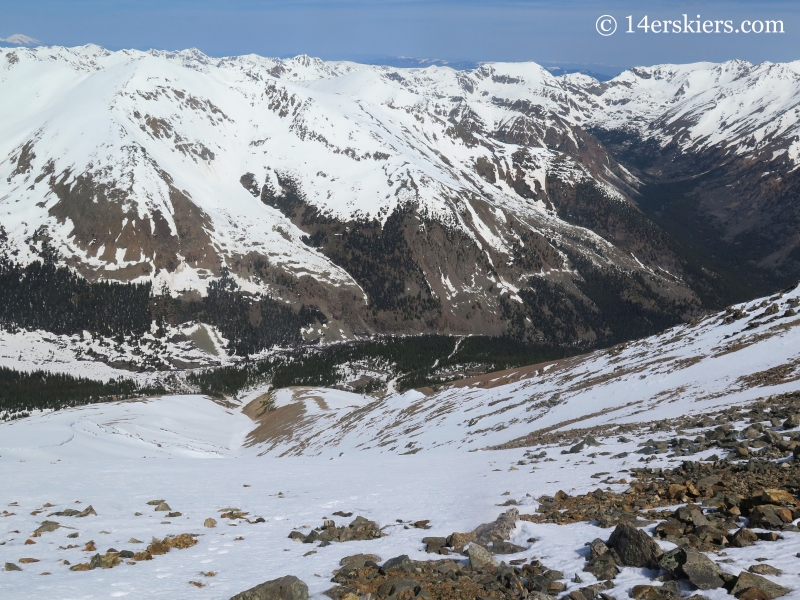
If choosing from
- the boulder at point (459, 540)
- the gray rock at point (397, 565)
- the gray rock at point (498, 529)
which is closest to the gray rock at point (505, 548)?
the gray rock at point (498, 529)

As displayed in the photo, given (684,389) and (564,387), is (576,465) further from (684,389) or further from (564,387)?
(564,387)

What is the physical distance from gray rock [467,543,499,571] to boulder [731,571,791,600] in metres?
4.77

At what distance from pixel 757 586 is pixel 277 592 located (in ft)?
29.0

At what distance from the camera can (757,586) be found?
10.0 meters

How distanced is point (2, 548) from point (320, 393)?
134801mm

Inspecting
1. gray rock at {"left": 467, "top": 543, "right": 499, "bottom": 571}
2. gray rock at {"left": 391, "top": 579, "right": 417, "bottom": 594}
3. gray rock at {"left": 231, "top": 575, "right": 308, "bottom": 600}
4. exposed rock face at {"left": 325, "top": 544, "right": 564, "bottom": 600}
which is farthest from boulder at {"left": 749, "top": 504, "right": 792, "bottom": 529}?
gray rock at {"left": 231, "top": 575, "right": 308, "bottom": 600}

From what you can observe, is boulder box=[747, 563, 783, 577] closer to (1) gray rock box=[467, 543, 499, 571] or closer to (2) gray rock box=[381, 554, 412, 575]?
(1) gray rock box=[467, 543, 499, 571]

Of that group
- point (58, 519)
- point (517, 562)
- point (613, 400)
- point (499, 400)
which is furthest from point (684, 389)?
point (58, 519)

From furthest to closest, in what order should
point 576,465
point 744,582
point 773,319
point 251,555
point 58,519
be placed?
point 773,319, point 576,465, point 58,519, point 251,555, point 744,582

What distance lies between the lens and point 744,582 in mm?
10094

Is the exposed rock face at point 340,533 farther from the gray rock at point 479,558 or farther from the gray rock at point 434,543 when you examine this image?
the gray rock at point 479,558

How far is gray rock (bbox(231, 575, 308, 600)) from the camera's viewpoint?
11312 millimetres

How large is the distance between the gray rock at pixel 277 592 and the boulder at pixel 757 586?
8.01 m

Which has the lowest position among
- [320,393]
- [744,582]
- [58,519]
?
[320,393]
